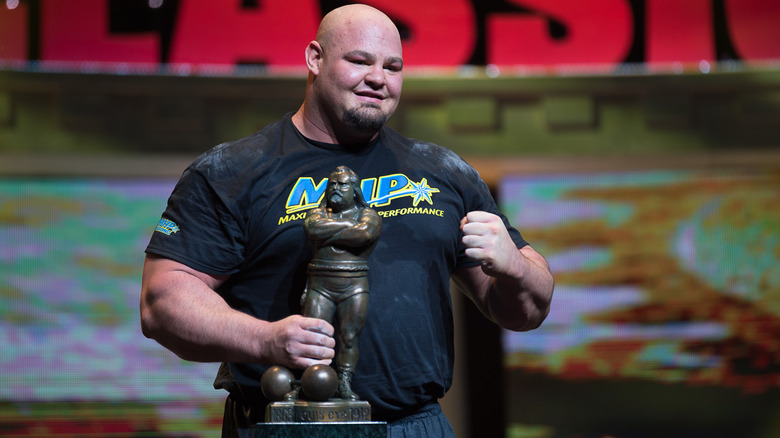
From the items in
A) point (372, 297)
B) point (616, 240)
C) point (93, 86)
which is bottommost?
point (372, 297)

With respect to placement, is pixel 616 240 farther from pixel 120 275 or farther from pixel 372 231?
pixel 372 231

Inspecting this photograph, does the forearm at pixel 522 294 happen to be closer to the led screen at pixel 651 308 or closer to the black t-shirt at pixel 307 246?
the black t-shirt at pixel 307 246

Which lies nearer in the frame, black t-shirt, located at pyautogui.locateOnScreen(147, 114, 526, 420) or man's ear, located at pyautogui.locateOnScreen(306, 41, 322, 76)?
black t-shirt, located at pyautogui.locateOnScreen(147, 114, 526, 420)

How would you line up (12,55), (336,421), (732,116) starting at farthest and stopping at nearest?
(732,116), (12,55), (336,421)

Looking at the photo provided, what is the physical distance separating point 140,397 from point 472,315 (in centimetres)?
171

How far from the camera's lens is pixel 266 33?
14.1 feet

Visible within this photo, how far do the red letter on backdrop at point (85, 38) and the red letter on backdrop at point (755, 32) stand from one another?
3.00 m

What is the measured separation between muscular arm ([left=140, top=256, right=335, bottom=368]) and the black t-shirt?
0.17ft

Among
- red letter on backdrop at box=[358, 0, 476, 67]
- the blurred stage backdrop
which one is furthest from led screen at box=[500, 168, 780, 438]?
red letter on backdrop at box=[358, 0, 476, 67]

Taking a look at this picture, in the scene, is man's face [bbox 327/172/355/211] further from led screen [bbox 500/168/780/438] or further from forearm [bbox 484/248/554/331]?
led screen [bbox 500/168/780/438]

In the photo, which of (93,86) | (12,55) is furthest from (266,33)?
(12,55)

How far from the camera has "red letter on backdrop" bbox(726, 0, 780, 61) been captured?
4.37m

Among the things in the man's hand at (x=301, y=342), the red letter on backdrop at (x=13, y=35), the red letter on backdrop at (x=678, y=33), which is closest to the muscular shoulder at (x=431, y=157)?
the man's hand at (x=301, y=342)

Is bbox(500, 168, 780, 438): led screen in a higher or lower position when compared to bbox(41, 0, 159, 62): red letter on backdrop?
lower
